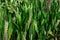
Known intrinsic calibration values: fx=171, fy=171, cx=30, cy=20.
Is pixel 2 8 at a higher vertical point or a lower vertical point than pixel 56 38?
higher

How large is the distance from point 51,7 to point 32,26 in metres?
0.22

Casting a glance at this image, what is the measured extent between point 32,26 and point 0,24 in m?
0.17

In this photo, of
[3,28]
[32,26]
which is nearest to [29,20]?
[32,26]

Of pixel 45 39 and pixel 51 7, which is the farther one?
pixel 51 7

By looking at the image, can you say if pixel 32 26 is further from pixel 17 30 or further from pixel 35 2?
pixel 35 2

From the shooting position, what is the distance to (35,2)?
104 cm

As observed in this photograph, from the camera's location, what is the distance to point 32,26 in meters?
0.90

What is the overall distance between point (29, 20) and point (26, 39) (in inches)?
4.1

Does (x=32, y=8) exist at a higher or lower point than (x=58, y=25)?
higher

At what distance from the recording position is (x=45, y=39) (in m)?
0.93

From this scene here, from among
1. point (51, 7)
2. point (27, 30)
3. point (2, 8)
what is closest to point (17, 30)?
point (27, 30)

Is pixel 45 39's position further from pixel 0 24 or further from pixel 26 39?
pixel 0 24

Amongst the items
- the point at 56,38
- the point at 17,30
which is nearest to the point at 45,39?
the point at 56,38

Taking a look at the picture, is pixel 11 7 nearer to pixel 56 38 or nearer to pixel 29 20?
pixel 29 20
